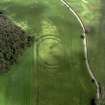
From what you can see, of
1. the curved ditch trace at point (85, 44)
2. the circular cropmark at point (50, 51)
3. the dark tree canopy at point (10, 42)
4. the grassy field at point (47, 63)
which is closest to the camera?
the grassy field at point (47, 63)

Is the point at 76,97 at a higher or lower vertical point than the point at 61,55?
lower

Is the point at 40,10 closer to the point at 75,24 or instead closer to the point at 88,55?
the point at 75,24

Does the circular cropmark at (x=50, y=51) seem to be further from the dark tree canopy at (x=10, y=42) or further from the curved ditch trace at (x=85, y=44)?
the curved ditch trace at (x=85, y=44)

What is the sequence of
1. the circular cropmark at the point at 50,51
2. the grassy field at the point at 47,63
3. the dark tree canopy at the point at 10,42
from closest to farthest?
the grassy field at the point at 47,63, the dark tree canopy at the point at 10,42, the circular cropmark at the point at 50,51

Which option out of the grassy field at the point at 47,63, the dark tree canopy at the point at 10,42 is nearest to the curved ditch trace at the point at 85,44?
the grassy field at the point at 47,63

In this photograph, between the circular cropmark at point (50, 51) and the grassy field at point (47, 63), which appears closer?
the grassy field at point (47, 63)

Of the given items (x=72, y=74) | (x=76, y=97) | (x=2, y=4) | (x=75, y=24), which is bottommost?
(x=76, y=97)

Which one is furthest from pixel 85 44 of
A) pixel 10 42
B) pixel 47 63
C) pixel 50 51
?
pixel 10 42

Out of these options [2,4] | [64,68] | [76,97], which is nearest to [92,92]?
[76,97]
